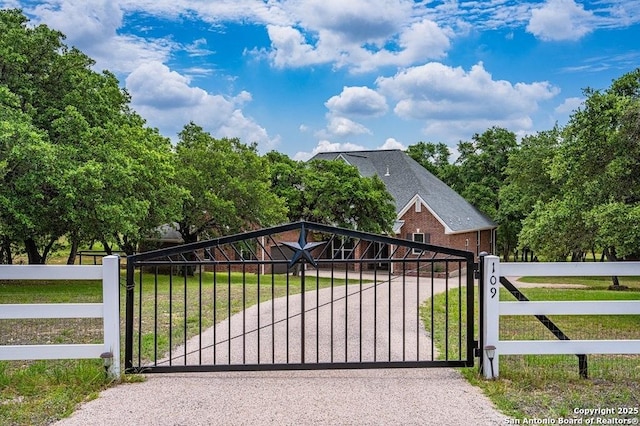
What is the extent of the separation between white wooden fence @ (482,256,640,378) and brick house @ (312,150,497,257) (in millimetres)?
22705

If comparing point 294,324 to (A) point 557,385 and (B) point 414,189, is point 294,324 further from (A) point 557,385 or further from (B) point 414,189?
(B) point 414,189

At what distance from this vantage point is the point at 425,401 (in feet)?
15.8

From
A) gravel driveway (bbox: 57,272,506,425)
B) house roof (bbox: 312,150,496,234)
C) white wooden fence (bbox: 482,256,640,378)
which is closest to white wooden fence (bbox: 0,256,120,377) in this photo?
gravel driveway (bbox: 57,272,506,425)

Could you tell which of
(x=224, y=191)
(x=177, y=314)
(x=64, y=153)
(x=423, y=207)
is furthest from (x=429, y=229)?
(x=177, y=314)

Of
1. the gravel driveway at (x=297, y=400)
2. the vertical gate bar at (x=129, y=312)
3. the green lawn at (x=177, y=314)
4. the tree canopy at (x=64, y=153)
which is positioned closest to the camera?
the gravel driveway at (x=297, y=400)

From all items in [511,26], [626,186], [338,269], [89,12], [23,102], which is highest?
[89,12]

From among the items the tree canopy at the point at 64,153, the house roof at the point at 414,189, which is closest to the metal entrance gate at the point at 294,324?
the tree canopy at the point at 64,153

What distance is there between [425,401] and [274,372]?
67.3 inches

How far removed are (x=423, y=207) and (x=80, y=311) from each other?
25.0m

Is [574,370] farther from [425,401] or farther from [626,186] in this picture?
[626,186]

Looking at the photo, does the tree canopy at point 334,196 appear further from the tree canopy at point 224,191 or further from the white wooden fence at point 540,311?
the white wooden fence at point 540,311

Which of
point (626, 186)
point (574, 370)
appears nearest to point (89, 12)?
point (626, 186)

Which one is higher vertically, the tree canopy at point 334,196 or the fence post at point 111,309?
the tree canopy at point 334,196

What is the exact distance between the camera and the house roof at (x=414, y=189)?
96.0 ft
